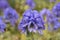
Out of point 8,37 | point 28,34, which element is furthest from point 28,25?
point 8,37

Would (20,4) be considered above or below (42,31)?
above

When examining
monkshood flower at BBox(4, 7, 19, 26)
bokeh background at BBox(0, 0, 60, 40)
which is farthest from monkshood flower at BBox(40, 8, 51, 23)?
monkshood flower at BBox(4, 7, 19, 26)

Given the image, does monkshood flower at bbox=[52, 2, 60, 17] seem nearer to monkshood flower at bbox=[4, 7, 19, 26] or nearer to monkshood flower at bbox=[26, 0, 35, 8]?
monkshood flower at bbox=[26, 0, 35, 8]

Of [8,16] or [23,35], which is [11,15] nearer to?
[8,16]

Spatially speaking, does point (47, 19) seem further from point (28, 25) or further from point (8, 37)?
point (8, 37)

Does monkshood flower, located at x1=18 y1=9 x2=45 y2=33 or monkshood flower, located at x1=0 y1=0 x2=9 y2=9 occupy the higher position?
monkshood flower, located at x1=0 y1=0 x2=9 y2=9
